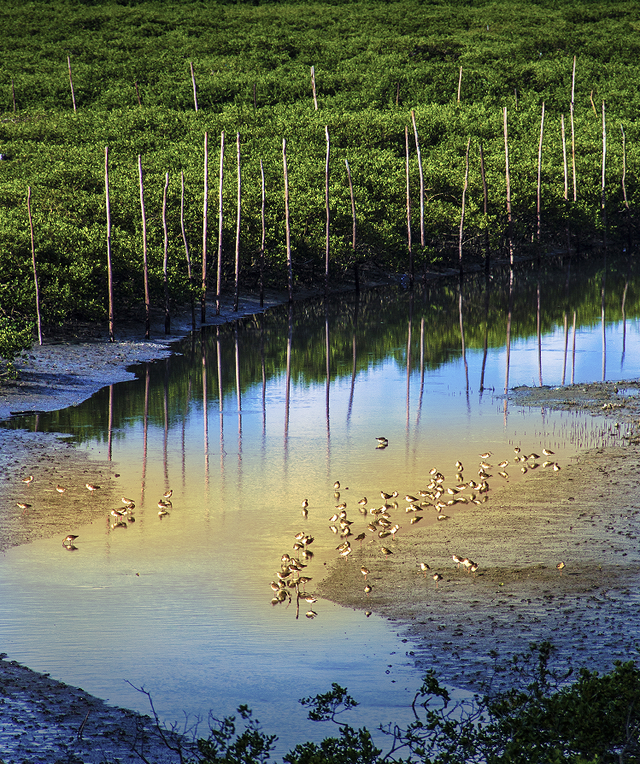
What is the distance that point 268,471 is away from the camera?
61.9 ft

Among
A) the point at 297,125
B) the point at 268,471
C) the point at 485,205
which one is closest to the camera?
the point at 268,471

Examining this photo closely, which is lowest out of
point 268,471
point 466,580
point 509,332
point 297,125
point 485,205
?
point 268,471

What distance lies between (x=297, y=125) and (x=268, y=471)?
5659cm

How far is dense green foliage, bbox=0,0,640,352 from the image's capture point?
1690 inches

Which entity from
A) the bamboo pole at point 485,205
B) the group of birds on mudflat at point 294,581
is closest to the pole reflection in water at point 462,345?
the bamboo pole at point 485,205

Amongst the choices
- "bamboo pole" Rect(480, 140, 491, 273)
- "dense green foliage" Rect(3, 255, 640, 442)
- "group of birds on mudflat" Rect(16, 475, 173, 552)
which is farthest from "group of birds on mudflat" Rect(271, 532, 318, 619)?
"bamboo pole" Rect(480, 140, 491, 273)

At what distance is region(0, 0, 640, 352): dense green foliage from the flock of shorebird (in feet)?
61.8

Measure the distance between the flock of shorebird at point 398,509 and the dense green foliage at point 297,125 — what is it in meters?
18.8

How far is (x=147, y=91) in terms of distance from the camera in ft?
294

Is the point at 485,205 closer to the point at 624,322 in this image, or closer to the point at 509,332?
the point at 624,322

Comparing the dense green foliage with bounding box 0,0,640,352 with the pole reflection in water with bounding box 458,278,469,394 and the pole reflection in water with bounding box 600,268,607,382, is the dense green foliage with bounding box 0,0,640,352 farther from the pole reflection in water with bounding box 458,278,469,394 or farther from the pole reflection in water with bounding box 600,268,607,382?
the pole reflection in water with bounding box 600,268,607,382

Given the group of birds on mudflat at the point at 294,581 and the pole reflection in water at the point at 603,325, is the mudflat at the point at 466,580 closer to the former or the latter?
the group of birds on mudflat at the point at 294,581

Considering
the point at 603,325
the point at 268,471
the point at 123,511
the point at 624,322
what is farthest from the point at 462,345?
the point at 123,511

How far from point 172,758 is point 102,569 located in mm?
5355
